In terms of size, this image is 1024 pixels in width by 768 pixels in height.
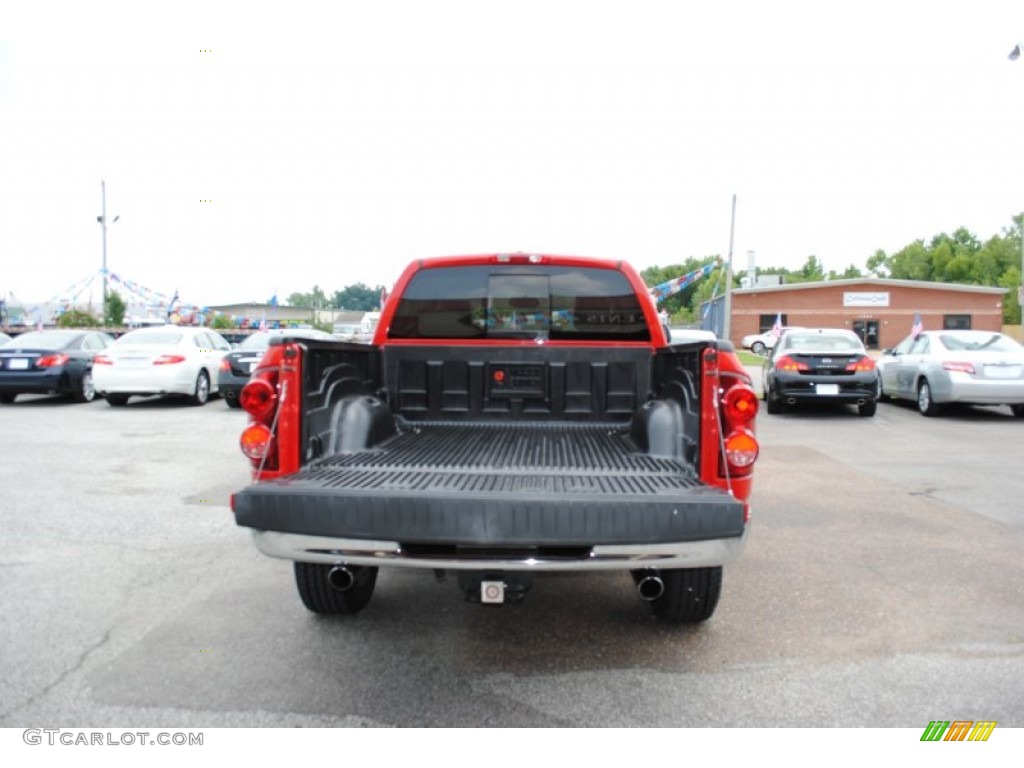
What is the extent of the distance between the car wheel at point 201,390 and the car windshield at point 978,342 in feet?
41.4

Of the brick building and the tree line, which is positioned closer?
the brick building

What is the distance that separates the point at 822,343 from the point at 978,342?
2.35m

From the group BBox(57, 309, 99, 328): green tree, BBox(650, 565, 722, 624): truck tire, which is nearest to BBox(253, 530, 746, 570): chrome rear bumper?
BBox(650, 565, 722, 624): truck tire

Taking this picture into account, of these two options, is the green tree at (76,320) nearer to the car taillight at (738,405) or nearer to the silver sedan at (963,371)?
the silver sedan at (963,371)

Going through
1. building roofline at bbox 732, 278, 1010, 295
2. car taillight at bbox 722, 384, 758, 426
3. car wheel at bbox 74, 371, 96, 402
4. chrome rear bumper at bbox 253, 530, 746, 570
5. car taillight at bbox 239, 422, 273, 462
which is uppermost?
building roofline at bbox 732, 278, 1010, 295

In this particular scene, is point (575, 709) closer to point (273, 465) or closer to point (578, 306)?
point (273, 465)

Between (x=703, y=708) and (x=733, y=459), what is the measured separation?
990 millimetres

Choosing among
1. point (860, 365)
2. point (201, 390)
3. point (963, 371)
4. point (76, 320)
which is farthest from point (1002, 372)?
point (76, 320)

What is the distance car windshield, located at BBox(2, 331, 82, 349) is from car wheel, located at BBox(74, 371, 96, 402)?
70 cm

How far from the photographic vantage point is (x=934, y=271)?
273ft

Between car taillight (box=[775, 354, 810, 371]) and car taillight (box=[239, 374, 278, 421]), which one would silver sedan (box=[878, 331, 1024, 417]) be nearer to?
car taillight (box=[775, 354, 810, 371])

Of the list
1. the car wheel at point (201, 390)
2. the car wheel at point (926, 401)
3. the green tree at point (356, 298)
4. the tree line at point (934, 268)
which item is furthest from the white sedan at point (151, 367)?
the green tree at point (356, 298)

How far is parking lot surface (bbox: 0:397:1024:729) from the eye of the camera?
2906 mm

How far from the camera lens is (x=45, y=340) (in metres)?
14.3
